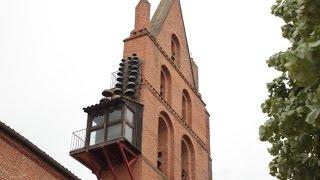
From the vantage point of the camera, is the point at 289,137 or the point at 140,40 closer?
the point at 289,137

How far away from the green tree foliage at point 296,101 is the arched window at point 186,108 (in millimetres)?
20076

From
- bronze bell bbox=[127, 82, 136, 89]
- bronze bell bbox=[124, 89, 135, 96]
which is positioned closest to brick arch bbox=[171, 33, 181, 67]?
bronze bell bbox=[127, 82, 136, 89]

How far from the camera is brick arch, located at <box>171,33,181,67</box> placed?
3109 cm

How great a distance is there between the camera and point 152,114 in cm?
2528

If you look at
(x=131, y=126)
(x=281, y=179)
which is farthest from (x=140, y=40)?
(x=281, y=179)

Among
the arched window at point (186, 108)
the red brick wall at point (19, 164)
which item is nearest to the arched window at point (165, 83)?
Answer: the arched window at point (186, 108)

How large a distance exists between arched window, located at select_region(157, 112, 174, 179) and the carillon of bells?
8.66 feet

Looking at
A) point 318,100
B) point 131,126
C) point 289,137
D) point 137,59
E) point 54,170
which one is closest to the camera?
point 318,100

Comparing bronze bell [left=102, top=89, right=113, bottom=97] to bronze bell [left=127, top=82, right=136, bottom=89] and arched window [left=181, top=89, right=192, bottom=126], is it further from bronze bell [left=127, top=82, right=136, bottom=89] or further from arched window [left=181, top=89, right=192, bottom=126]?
arched window [left=181, top=89, right=192, bottom=126]

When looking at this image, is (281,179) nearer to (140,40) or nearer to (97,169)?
(97,169)

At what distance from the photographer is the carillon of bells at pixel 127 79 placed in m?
24.7

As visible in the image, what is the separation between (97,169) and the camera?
23.8 m

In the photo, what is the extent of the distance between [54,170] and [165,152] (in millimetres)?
6130

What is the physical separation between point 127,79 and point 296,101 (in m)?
17.2
